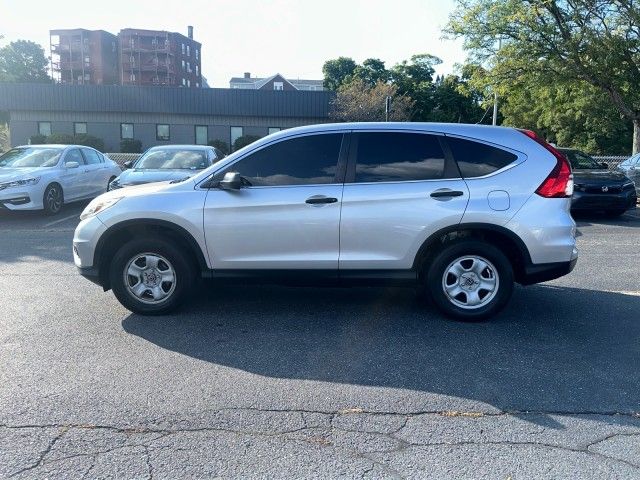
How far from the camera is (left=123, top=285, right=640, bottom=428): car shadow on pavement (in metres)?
4.17

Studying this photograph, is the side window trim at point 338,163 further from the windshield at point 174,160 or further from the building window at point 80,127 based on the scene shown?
the building window at point 80,127

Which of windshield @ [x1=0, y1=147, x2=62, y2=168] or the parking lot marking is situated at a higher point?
windshield @ [x1=0, y1=147, x2=62, y2=168]

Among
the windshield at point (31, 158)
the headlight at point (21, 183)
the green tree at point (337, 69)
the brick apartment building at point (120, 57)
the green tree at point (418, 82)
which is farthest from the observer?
the brick apartment building at point (120, 57)

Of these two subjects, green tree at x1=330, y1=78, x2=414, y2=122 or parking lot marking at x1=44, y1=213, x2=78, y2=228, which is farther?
green tree at x1=330, y1=78, x2=414, y2=122

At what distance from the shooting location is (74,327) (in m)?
5.36

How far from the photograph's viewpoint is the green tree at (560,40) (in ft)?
57.2

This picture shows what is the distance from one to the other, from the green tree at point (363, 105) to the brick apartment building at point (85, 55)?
49166 millimetres

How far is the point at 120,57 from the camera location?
7775 centimetres

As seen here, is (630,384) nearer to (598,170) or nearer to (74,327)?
(74,327)

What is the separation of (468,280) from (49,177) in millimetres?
10307

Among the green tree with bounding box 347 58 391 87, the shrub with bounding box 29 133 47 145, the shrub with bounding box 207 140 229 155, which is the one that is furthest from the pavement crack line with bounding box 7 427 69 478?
the green tree with bounding box 347 58 391 87

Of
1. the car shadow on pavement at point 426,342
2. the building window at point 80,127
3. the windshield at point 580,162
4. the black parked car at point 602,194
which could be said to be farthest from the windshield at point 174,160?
the building window at point 80,127

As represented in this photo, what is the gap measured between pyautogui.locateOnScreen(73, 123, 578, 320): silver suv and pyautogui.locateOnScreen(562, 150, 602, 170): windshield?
10299 mm

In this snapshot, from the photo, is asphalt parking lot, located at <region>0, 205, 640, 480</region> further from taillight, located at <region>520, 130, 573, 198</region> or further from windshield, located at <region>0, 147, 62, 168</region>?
windshield, located at <region>0, 147, 62, 168</region>
